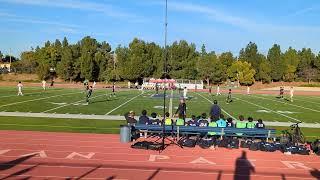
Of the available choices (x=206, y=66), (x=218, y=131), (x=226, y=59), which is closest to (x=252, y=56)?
(x=226, y=59)

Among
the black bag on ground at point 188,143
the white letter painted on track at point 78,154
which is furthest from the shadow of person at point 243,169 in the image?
the white letter painted on track at point 78,154

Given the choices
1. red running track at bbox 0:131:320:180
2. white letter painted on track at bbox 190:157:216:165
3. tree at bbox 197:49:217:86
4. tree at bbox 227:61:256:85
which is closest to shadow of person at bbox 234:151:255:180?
red running track at bbox 0:131:320:180

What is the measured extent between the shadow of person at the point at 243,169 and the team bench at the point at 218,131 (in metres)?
2.13

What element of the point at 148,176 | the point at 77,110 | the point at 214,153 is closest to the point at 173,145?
the point at 214,153

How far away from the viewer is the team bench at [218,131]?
17266 mm

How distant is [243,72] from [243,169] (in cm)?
8832

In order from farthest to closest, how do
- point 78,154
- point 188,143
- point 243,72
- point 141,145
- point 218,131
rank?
1. point 243,72
2. point 218,131
3. point 188,143
4. point 141,145
5. point 78,154

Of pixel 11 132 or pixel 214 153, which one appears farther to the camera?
pixel 11 132

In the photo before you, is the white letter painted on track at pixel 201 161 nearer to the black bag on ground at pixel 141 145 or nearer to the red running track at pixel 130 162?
the red running track at pixel 130 162

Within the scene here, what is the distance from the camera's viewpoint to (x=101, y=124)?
906 inches

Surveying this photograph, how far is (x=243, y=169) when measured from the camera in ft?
43.9

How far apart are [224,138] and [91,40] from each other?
286 feet

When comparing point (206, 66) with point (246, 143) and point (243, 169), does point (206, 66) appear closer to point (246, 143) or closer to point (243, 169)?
point (246, 143)

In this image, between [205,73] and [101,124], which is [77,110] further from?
[205,73]
